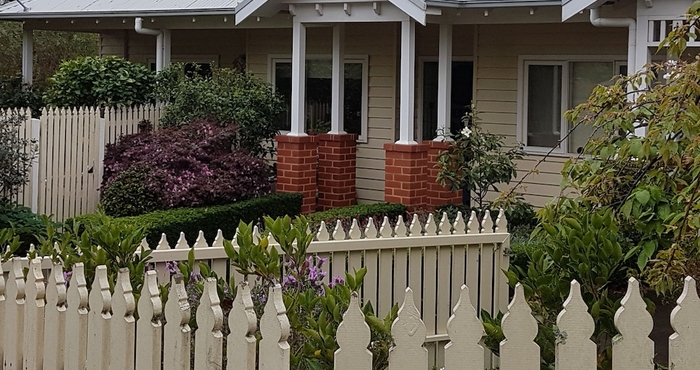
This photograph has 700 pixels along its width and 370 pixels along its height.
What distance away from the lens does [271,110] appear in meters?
16.6

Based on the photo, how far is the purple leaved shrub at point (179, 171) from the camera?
14312 mm

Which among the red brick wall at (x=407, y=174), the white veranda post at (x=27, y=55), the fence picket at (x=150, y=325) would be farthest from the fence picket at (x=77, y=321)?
the white veranda post at (x=27, y=55)

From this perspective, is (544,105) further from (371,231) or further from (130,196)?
(371,231)

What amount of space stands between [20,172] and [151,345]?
9714 mm

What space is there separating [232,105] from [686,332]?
13006 millimetres

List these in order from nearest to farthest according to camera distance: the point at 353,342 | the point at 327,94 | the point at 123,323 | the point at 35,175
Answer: the point at 353,342 → the point at 123,323 → the point at 35,175 → the point at 327,94

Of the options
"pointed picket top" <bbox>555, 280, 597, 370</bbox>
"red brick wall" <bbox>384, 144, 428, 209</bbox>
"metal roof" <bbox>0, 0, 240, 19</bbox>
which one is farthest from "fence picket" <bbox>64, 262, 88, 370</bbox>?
"metal roof" <bbox>0, 0, 240, 19</bbox>

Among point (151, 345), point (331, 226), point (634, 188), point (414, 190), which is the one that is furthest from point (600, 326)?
point (414, 190)

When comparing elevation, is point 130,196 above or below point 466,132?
below

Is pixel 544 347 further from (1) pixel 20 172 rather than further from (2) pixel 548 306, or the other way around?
(1) pixel 20 172

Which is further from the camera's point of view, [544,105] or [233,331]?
[544,105]

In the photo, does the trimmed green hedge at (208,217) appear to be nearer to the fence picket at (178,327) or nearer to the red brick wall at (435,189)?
the red brick wall at (435,189)

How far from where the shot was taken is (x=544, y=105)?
614 inches

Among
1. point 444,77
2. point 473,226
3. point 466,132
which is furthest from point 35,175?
point 473,226
